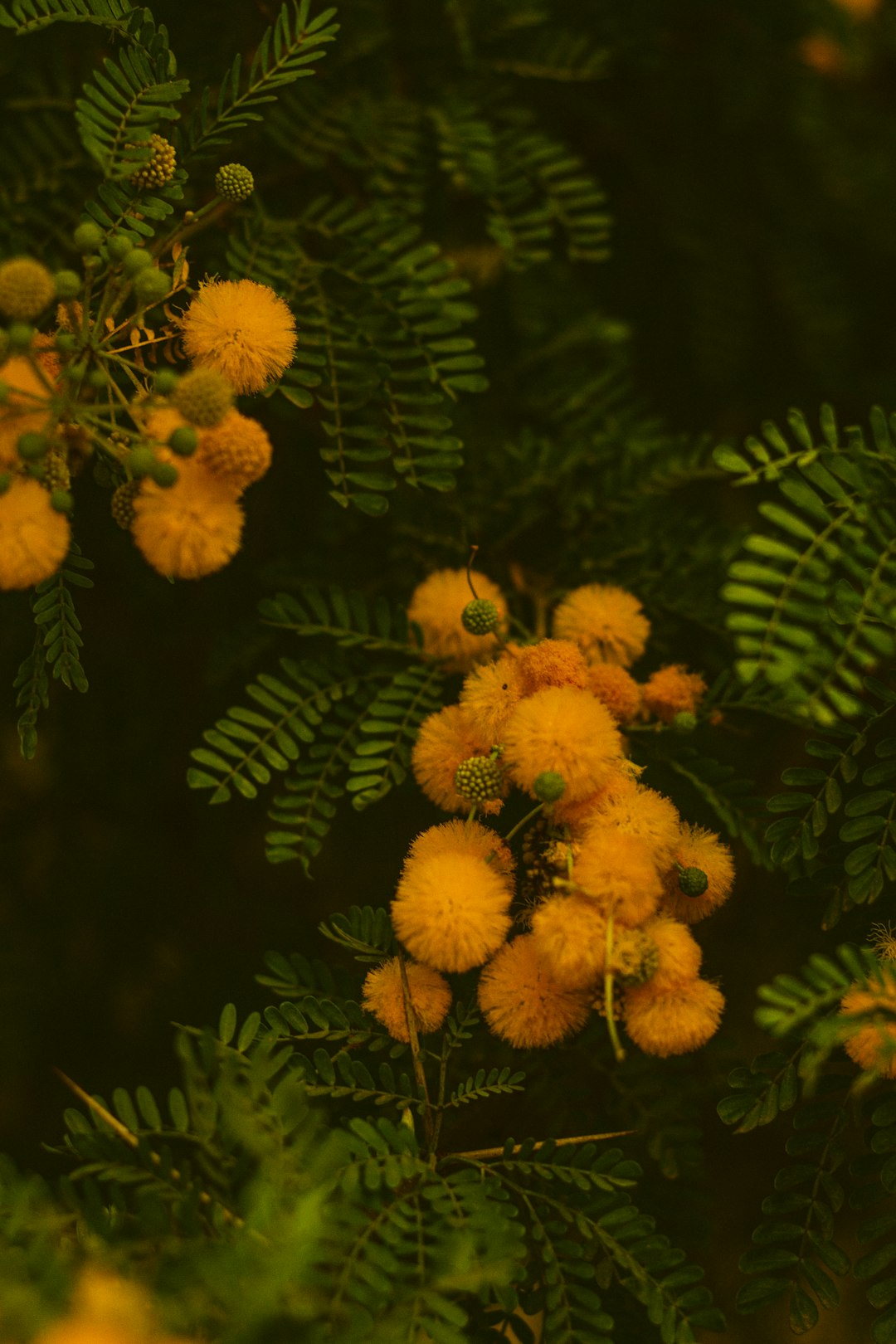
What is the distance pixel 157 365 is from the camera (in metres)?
0.85

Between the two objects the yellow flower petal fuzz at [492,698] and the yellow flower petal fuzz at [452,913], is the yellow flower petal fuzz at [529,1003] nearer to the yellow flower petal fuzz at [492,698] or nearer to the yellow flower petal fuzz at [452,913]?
the yellow flower petal fuzz at [452,913]

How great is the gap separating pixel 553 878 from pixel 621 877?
0.05m

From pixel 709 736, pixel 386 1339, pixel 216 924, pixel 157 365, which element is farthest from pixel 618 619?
pixel 216 924

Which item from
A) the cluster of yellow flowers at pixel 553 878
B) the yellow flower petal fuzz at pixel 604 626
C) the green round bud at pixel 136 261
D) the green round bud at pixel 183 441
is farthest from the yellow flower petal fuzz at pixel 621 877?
the green round bud at pixel 136 261

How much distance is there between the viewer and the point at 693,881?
0.76 m

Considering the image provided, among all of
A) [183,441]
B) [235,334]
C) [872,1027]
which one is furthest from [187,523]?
[872,1027]

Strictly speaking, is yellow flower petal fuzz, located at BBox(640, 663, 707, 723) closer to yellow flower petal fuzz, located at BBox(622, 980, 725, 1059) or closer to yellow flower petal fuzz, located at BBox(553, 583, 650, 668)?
yellow flower petal fuzz, located at BBox(553, 583, 650, 668)

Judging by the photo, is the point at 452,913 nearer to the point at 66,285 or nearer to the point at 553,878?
the point at 553,878

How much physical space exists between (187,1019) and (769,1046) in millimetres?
898

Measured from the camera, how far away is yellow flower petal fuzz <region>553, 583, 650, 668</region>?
0.93 meters

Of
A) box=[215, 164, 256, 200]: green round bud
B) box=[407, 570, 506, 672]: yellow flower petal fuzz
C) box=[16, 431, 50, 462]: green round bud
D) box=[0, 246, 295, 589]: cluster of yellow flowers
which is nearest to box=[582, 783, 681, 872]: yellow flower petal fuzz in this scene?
box=[407, 570, 506, 672]: yellow flower petal fuzz

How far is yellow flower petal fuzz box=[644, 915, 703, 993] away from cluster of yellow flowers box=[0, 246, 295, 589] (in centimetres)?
40

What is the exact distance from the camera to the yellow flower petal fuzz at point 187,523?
68 cm

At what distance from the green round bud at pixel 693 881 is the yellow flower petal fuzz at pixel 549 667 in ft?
0.54
